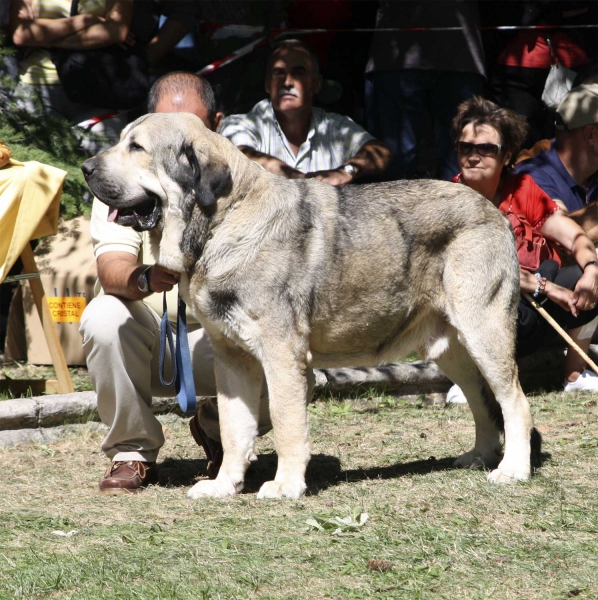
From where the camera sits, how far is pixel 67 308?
7211 millimetres

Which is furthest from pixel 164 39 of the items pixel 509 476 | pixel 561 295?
pixel 509 476

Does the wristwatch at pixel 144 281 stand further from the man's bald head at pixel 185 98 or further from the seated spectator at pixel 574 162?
the seated spectator at pixel 574 162

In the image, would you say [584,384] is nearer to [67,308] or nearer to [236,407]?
[236,407]

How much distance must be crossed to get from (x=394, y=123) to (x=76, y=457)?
12.8 feet

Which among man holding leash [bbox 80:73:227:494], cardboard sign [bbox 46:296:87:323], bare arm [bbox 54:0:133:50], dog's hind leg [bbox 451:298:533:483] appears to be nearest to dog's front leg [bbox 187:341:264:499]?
man holding leash [bbox 80:73:227:494]

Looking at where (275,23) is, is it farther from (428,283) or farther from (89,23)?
(428,283)

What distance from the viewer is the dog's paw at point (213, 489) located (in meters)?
4.52

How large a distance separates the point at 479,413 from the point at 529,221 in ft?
5.83

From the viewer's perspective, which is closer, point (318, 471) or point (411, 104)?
point (318, 471)

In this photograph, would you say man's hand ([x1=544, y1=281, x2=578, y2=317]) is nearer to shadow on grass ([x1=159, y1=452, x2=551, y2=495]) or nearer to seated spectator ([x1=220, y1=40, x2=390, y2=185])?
shadow on grass ([x1=159, y1=452, x2=551, y2=495])

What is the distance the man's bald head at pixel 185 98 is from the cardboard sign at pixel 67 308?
248 cm

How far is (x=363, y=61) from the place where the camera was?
8789mm

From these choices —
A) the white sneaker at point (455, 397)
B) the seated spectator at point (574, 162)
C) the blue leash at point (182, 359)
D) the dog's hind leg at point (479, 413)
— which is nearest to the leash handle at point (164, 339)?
the blue leash at point (182, 359)

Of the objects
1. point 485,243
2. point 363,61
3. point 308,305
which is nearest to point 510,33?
point 363,61
